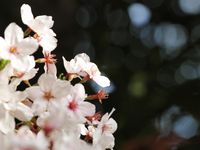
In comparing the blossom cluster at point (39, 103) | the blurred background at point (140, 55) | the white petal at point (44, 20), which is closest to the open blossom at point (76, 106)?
the blossom cluster at point (39, 103)

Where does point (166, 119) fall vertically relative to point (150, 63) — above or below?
below

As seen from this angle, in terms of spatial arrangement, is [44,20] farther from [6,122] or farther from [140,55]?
[140,55]

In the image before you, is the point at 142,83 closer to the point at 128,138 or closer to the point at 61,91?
the point at 128,138

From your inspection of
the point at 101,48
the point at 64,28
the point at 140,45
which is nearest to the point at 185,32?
the point at 140,45

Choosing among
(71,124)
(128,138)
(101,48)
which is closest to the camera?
(71,124)

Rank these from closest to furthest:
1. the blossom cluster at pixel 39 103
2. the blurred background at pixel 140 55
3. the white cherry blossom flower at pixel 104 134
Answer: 1. the blossom cluster at pixel 39 103
2. the white cherry blossom flower at pixel 104 134
3. the blurred background at pixel 140 55

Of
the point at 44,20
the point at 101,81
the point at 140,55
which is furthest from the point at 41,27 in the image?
the point at 140,55

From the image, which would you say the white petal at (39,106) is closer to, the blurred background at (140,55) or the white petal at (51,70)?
the white petal at (51,70)
